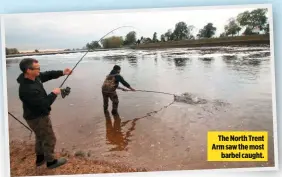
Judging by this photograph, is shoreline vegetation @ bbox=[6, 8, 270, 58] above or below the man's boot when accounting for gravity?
above

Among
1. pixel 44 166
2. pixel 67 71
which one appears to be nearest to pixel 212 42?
pixel 67 71

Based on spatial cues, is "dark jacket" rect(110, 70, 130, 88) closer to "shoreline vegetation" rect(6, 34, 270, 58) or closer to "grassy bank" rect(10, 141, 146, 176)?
"shoreline vegetation" rect(6, 34, 270, 58)

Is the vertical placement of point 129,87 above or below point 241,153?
above

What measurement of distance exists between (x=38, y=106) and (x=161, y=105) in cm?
56

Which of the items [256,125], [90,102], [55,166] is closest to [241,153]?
[256,125]

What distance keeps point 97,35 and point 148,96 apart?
37 centimetres

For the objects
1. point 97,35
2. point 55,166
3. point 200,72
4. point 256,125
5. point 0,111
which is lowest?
point 55,166

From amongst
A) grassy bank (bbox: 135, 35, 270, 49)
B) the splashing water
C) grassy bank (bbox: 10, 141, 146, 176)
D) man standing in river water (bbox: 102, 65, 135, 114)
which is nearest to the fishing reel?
man standing in river water (bbox: 102, 65, 135, 114)

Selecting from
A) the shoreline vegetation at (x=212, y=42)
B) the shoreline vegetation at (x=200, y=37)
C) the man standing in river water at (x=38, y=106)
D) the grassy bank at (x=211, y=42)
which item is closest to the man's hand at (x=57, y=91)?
the man standing in river water at (x=38, y=106)

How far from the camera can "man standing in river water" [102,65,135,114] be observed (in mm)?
1837

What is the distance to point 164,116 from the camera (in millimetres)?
1838

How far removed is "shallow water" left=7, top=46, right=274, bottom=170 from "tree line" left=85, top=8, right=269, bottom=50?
51 millimetres

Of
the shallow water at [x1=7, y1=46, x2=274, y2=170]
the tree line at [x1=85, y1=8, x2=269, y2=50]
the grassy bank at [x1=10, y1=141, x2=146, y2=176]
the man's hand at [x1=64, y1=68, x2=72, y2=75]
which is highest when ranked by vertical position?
the tree line at [x1=85, y1=8, x2=269, y2=50]

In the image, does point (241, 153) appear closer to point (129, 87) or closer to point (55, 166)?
point (129, 87)
